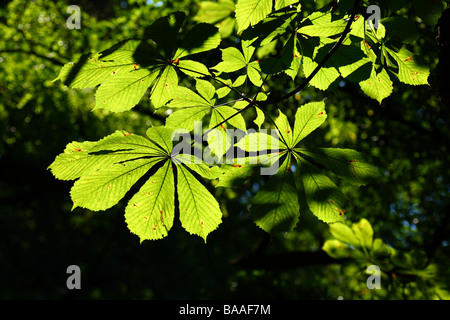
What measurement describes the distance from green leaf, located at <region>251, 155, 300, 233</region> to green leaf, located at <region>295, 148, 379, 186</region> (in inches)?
4.8

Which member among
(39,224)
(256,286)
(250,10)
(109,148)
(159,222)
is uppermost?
(39,224)

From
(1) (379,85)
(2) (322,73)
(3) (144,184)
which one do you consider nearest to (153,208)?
(3) (144,184)

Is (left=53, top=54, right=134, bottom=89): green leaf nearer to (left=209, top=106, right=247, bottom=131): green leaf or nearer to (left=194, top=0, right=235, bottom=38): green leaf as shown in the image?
(left=209, top=106, right=247, bottom=131): green leaf

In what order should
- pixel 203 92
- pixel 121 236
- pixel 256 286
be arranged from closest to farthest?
pixel 203 92
pixel 256 286
pixel 121 236

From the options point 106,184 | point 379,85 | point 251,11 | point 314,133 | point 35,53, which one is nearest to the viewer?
point 251,11

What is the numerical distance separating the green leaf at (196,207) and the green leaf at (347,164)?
33 cm

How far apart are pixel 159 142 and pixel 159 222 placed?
232mm

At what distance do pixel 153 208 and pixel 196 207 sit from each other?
0.12 m

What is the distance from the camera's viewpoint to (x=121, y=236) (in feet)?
26.1

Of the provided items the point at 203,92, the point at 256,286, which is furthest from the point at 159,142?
the point at 256,286

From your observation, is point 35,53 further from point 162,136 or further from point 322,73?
point 322,73

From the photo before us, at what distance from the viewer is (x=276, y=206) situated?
922mm

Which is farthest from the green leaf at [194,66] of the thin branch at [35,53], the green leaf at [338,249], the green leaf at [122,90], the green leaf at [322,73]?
the thin branch at [35,53]

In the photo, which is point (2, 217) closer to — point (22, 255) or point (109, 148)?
point (22, 255)
